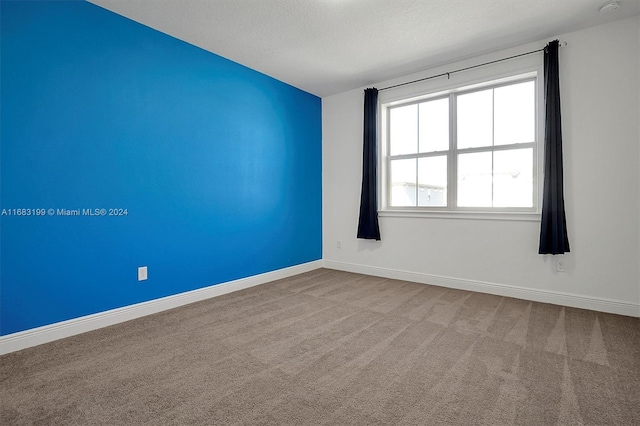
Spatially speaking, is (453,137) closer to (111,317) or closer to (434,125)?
(434,125)

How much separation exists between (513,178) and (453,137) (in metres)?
0.84

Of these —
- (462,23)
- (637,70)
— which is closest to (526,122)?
(637,70)

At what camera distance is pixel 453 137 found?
3750 mm

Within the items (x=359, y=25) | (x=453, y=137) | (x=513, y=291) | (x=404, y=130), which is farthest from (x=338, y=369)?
(x=404, y=130)

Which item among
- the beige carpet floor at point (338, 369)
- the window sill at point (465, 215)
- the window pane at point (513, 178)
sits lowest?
the beige carpet floor at point (338, 369)

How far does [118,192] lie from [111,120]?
63cm

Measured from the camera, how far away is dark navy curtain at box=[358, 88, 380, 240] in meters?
4.24

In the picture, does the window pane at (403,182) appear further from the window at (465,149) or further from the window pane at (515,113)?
the window pane at (515,113)

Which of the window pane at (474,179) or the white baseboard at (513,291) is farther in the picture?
the window pane at (474,179)

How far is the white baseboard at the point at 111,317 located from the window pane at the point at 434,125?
2793mm

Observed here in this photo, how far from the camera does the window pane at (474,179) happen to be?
3570 mm

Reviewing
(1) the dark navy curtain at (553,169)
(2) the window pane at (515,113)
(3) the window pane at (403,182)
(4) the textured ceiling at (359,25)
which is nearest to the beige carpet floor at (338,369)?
(1) the dark navy curtain at (553,169)

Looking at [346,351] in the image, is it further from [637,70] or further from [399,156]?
[637,70]

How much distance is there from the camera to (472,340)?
2299mm
